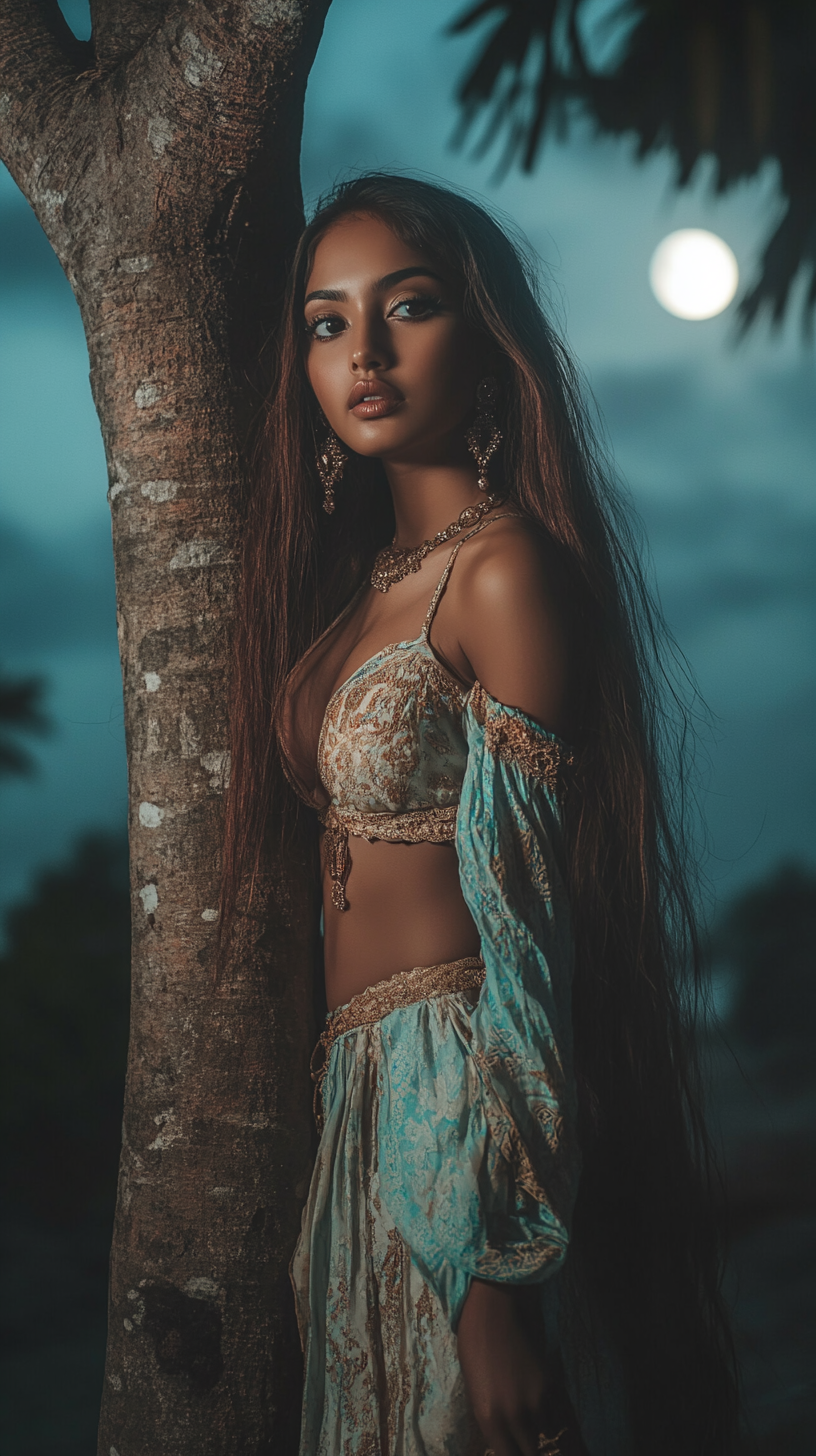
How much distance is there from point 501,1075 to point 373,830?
0.36 metres

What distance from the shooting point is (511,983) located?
1.17 m

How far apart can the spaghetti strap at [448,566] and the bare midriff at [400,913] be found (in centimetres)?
29

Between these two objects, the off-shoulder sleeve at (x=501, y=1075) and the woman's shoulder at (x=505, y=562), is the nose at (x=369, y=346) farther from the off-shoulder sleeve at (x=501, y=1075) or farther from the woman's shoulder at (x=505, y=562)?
the off-shoulder sleeve at (x=501, y=1075)

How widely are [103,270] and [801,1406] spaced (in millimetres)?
2663

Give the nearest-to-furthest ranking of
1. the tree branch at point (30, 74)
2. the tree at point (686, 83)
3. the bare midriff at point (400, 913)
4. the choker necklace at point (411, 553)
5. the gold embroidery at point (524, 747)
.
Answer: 1. the gold embroidery at point (524, 747)
2. the bare midriff at point (400, 913)
3. the choker necklace at point (411, 553)
4. the tree branch at point (30, 74)
5. the tree at point (686, 83)

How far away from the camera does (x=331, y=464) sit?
5.15 ft

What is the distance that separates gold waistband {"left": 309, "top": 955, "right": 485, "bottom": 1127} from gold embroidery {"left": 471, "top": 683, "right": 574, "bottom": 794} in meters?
0.26

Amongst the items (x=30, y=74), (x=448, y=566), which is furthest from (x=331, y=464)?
(x=30, y=74)

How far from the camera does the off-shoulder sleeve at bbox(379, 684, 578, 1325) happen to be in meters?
1.13

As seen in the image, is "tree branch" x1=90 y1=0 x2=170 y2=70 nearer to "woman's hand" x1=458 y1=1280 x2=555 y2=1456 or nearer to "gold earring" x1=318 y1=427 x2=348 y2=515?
"gold earring" x1=318 y1=427 x2=348 y2=515

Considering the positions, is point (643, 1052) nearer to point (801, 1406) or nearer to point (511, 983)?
point (511, 983)

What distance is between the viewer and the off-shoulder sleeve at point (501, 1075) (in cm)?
113

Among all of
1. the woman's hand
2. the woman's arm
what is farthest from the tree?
the woman's hand

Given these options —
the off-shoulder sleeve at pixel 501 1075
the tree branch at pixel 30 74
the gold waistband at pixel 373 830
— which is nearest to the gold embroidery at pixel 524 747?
the off-shoulder sleeve at pixel 501 1075
